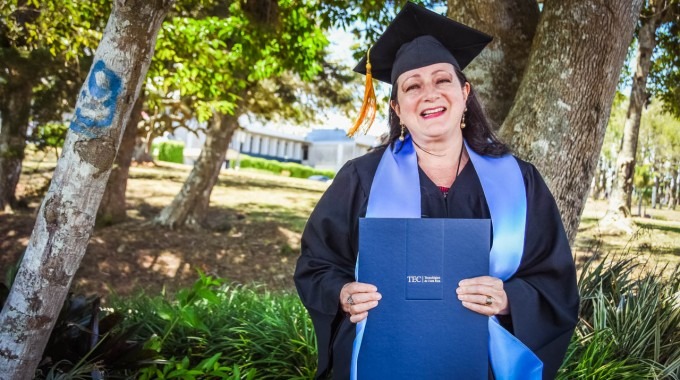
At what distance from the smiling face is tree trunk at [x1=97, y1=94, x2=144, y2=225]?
925cm

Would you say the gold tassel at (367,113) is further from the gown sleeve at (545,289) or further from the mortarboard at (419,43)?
the gown sleeve at (545,289)

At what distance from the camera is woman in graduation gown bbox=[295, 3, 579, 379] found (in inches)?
85.9

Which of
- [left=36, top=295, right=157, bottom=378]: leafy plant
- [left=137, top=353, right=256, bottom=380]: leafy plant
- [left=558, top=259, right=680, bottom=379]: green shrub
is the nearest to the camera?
[left=137, top=353, right=256, bottom=380]: leafy plant

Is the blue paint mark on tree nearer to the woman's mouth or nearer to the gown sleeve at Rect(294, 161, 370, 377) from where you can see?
the gown sleeve at Rect(294, 161, 370, 377)

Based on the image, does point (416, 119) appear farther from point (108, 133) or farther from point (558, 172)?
point (558, 172)

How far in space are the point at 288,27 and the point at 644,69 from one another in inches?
191

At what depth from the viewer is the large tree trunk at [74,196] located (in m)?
2.69

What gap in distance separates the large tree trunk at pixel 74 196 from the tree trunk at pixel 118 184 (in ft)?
27.5

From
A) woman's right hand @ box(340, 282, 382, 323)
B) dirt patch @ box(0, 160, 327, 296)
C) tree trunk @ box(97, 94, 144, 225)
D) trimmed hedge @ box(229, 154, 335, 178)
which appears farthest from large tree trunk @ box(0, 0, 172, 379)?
trimmed hedge @ box(229, 154, 335, 178)

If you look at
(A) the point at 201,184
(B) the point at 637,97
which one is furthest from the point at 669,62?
(A) the point at 201,184

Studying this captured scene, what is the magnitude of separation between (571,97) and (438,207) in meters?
1.69

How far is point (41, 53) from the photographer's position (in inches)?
353

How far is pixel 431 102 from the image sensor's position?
2242 mm

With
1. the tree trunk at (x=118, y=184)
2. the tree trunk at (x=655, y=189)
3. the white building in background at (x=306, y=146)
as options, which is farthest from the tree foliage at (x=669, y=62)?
the white building in background at (x=306, y=146)
